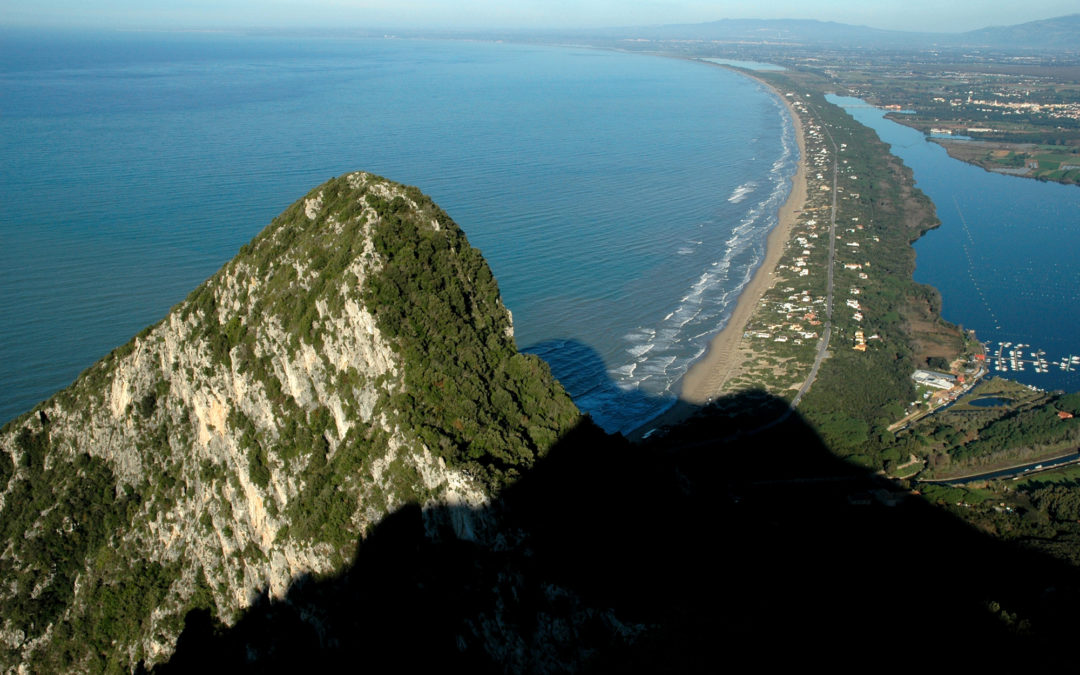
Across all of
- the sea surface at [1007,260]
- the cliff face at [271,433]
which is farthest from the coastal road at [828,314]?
the cliff face at [271,433]

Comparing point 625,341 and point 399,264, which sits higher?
point 399,264

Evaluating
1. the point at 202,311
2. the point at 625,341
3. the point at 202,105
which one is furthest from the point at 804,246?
the point at 202,105

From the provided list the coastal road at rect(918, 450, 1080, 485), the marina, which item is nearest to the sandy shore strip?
the coastal road at rect(918, 450, 1080, 485)

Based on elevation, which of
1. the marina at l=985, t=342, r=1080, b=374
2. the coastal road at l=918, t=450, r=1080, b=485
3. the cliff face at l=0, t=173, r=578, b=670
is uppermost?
the cliff face at l=0, t=173, r=578, b=670

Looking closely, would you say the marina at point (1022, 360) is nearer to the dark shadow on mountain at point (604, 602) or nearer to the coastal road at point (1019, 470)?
the coastal road at point (1019, 470)

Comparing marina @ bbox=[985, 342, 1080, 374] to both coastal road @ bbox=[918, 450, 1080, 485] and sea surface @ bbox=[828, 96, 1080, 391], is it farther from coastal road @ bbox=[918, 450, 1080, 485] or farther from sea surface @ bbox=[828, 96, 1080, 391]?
coastal road @ bbox=[918, 450, 1080, 485]

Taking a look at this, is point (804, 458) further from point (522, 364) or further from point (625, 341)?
point (522, 364)

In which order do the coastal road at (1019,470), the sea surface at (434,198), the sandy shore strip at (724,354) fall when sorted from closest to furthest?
1. the coastal road at (1019,470)
2. the sandy shore strip at (724,354)
3. the sea surface at (434,198)
